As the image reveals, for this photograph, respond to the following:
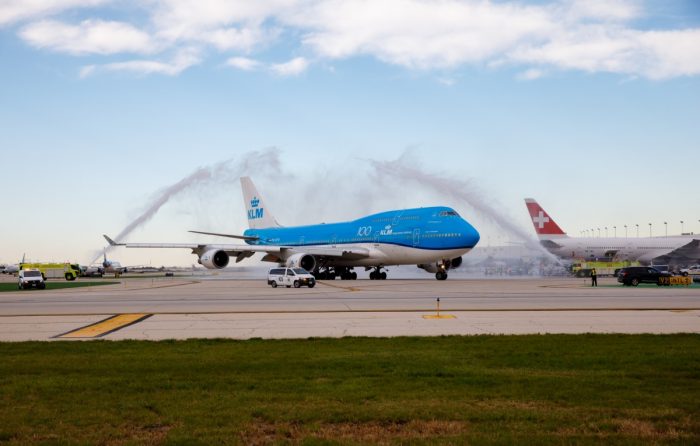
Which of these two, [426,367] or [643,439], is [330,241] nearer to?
[426,367]

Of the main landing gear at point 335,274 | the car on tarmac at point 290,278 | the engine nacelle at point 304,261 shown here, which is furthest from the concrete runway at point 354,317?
the main landing gear at point 335,274

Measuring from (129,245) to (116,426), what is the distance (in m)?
59.6

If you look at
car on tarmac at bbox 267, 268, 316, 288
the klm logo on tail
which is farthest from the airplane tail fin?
car on tarmac at bbox 267, 268, 316, 288

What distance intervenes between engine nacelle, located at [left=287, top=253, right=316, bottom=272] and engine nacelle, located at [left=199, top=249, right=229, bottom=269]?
20.9ft

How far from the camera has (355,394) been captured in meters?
11.2

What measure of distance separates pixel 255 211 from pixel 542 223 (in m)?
43.4

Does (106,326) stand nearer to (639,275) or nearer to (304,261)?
(304,261)

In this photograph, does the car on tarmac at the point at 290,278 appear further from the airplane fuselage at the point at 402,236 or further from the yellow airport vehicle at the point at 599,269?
the yellow airport vehicle at the point at 599,269

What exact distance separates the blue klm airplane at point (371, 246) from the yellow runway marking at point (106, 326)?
37.4 metres

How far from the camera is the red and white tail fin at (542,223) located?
104m

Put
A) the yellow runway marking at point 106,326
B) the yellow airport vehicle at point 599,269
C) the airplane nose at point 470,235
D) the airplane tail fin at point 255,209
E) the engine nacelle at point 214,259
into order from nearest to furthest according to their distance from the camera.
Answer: the yellow runway marking at point 106,326 < the airplane nose at point 470,235 < the engine nacelle at point 214,259 < the yellow airport vehicle at point 599,269 < the airplane tail fin at point 255,209

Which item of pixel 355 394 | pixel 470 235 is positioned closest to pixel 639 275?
pixel 470 235

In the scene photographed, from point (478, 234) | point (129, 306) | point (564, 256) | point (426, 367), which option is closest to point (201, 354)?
point (426, 367)

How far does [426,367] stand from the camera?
1385cm
